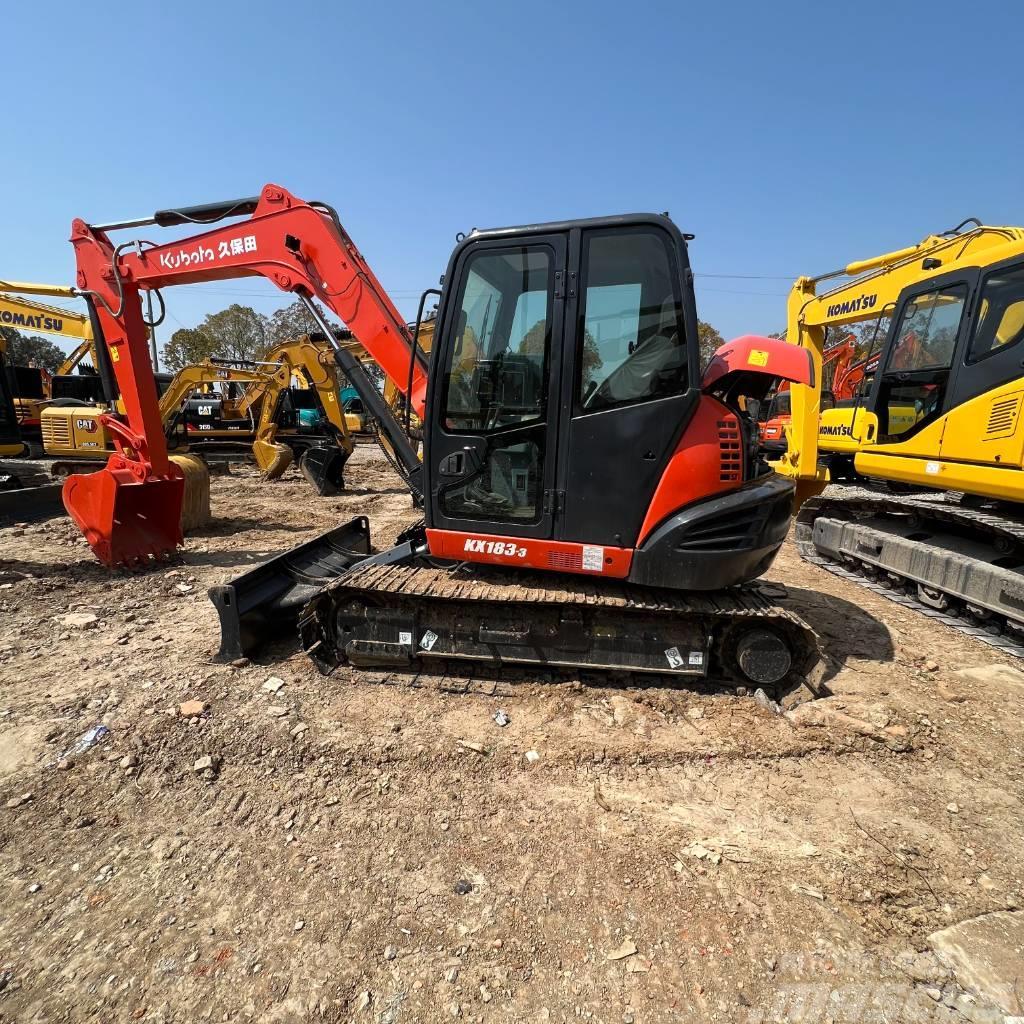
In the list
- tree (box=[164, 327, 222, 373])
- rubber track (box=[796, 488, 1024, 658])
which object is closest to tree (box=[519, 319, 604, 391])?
rubber track (box=[796, 488, 1024, 658])

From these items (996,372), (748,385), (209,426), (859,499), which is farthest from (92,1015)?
(209,426)

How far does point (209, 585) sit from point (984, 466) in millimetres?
6844

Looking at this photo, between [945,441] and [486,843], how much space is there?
201 inches

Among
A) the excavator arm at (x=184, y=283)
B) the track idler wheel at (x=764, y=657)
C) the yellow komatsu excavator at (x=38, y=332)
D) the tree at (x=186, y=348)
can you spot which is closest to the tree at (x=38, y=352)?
the tree at (x=186, y=348)

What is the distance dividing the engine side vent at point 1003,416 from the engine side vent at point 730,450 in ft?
8.70

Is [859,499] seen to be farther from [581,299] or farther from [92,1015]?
[92,1015]

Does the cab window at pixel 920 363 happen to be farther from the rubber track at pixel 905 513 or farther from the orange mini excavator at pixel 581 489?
the orange mini excavator at pixel 581 489

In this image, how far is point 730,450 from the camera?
3.39 metres

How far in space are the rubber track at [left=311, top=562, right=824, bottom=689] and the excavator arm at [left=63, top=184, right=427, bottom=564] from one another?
0.89 metres

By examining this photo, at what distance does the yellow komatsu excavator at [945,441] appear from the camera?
15.1 ft

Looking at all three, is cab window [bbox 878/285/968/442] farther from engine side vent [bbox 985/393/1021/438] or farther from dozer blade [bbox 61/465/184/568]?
dozer blade [bbox 61/465/184/568]

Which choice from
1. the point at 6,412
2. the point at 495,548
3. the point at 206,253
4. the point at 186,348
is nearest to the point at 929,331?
the point at 495,548

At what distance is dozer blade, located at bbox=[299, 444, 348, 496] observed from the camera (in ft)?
37.0

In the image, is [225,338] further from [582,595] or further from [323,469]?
[582,595]
